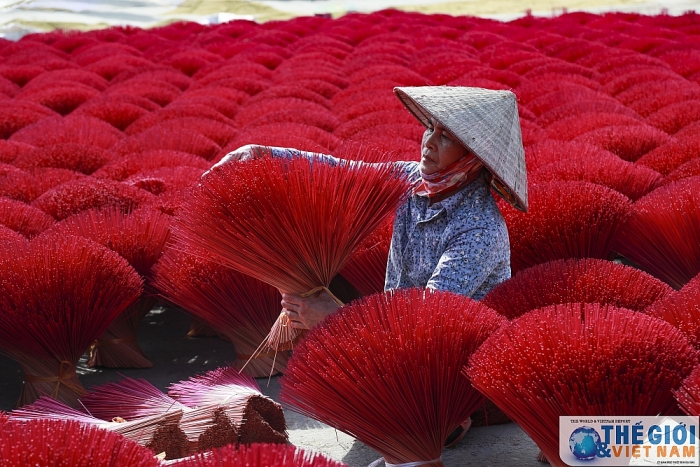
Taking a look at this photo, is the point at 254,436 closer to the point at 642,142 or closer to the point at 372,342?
the point at 372,342

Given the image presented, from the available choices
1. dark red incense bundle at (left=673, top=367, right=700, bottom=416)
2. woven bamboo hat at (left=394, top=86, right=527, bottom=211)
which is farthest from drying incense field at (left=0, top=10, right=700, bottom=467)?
woven bamboo hat at (left=394, top=86, right=527, bottom=211)

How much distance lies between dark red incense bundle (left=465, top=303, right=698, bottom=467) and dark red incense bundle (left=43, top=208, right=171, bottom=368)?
100cm

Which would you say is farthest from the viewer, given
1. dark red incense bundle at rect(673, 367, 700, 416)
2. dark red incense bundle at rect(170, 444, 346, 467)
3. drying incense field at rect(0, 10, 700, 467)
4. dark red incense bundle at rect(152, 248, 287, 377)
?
dark red incense bundle at rect(152, 248, 287, 377)

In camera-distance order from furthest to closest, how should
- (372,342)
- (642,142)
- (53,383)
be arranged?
(642,142) → (53,383) → (372,342)

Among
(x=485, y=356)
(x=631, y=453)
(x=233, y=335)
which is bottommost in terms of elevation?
(x=233, y=335)

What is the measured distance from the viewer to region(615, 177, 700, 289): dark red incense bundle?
1.83 m

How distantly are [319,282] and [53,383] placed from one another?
67 cm

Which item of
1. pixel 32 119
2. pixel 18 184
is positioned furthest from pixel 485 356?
pixel 32 119

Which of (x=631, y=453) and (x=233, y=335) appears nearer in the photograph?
(x=631, y=453)

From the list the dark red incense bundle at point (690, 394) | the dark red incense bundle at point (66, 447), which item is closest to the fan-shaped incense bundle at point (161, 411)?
the dark red incense bundle at point (66, 447)

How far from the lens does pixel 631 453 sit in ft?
3.57

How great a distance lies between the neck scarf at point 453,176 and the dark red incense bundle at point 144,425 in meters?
0.60

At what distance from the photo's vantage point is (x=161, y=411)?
58.3 inches

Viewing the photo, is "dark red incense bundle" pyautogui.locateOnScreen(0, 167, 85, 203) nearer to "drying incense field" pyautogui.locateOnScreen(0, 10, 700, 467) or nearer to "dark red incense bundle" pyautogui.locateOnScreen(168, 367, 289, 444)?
"drying incense field" pyautogui.locateOnScreen(0, 10, 700, 467)
